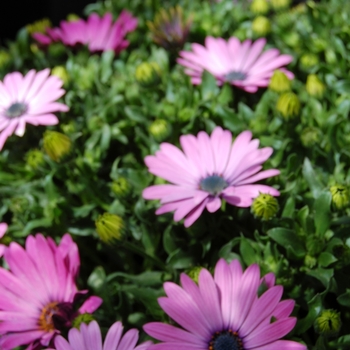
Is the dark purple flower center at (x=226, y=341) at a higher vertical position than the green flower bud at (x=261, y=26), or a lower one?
lower

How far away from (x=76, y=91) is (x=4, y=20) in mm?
1539

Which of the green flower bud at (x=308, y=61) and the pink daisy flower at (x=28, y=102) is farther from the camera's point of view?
the green flower bud at (x=308, y=61)

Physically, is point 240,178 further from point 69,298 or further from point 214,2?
point 214,2

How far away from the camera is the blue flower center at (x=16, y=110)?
3.42 ft

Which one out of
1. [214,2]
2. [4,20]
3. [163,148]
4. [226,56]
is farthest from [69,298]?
[4,20]

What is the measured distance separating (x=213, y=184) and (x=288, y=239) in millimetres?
136

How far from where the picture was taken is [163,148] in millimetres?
928

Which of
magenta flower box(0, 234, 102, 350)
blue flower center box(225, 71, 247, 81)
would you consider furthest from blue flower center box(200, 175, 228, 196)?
blue flower center box(225, 71, 247, 81)

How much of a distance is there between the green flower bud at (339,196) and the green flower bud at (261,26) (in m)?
0.53

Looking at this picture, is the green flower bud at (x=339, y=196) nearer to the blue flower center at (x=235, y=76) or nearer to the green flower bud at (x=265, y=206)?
the green flower bud at (x=265, y=206)

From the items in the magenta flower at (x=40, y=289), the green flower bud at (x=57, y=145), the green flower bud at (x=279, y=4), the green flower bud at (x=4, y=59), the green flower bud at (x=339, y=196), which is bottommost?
the magenta flower at (x=40, y=289)

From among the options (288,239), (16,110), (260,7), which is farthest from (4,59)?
(288,239)

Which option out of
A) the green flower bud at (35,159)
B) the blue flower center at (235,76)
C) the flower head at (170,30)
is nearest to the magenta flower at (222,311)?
the green flower bud at (35,159)

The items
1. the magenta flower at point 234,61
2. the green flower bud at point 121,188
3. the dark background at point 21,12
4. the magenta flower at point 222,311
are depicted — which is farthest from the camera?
the dark background at point 21,12
